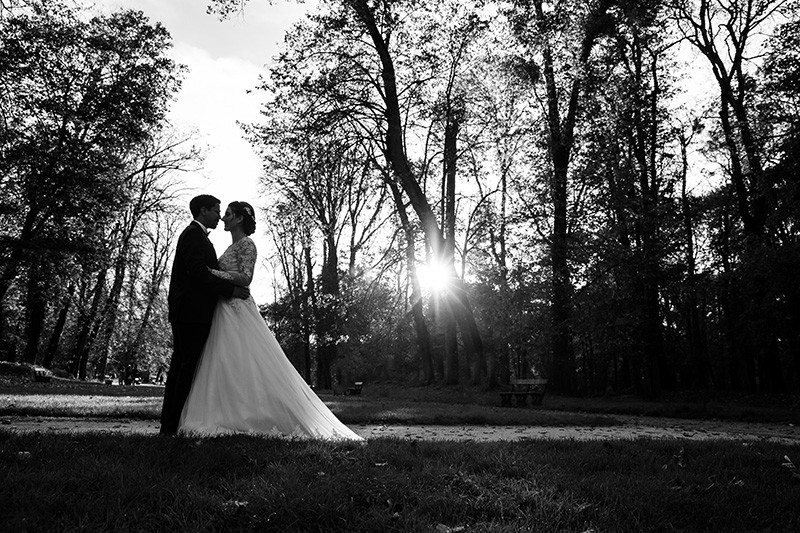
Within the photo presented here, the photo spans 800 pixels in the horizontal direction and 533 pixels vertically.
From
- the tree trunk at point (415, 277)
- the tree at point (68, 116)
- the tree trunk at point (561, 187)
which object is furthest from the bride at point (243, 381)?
the tree trunk at point (415, 277)

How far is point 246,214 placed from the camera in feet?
22.4

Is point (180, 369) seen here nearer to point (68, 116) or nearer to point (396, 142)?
point (68, 116)

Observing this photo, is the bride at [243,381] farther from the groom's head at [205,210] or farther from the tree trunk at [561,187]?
the tree trunk at [561,187]

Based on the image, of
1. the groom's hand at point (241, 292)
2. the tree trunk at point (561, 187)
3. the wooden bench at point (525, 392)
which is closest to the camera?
the groom's hand at point (241, 292)

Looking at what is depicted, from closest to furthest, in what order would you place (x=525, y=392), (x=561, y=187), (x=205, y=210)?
(x=205, y=210), (x=525, y=392), (x=561, y=187)

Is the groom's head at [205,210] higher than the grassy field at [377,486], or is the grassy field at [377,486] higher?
the groom's head at [205,210]

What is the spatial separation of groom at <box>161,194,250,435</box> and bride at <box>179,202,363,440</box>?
0.11 m

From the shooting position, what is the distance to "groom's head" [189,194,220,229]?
21.4 ft

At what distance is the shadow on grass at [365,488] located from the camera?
129 inches

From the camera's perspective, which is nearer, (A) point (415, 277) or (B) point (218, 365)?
(B) point (218, 365)

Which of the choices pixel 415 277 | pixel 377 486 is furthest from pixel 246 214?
pixel 415 277

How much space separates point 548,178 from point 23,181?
16.9 metres

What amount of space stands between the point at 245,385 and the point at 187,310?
99cm

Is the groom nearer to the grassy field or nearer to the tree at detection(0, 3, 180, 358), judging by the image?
the grassy field
